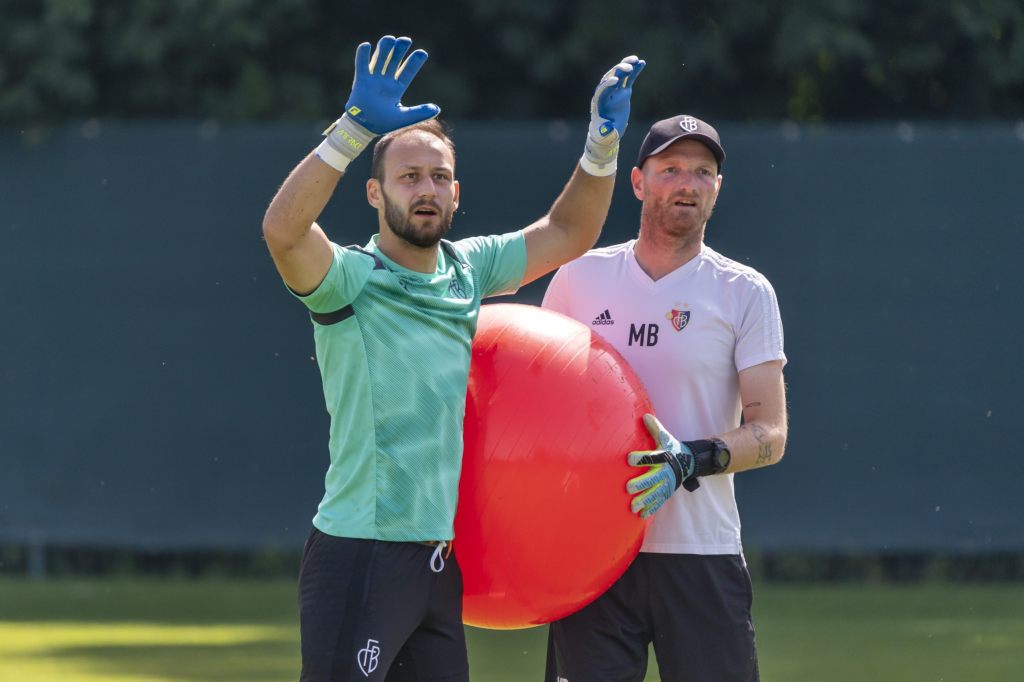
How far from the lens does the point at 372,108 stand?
4469 mm

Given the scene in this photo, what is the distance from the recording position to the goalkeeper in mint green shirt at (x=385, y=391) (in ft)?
14.7

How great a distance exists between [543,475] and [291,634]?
4671 mm

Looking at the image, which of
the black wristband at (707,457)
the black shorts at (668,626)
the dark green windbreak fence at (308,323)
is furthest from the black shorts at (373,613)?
the dark green windbreak fence at (308,323)

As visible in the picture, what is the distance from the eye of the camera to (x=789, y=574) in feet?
34.7

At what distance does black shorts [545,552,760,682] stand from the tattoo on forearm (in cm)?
36

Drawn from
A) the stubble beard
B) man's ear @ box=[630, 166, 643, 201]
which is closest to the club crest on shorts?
the stubble beard

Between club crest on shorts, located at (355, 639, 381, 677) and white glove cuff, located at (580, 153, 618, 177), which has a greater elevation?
white glove cuff, located at (580, 153, 618, 177)

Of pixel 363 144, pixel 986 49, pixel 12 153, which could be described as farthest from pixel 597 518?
pixel 986 49

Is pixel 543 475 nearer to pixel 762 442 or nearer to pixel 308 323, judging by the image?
pixel 762 442

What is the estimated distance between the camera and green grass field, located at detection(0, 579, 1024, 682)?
7.92 metres

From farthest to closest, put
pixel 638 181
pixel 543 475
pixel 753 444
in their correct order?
pixel 638 181 < pixel 753 444 < pixel 543 475

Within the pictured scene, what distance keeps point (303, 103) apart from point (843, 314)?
4.17 m

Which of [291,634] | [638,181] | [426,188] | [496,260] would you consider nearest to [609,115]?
[638,181]

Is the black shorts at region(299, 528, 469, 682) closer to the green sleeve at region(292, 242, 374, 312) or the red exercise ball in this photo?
the red exercise ball
